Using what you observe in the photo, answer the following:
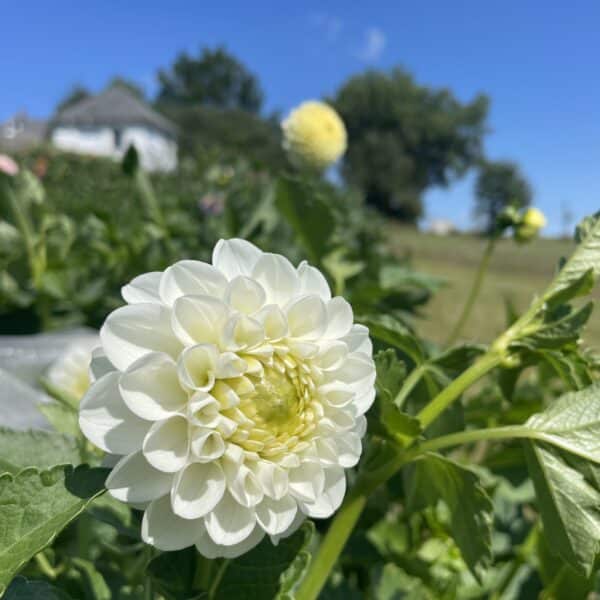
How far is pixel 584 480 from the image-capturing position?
609 millimetres

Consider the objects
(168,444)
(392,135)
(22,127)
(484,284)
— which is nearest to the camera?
(168,444)

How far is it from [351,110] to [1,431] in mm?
41903

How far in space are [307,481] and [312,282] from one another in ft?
0.51

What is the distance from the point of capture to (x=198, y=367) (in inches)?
20.5

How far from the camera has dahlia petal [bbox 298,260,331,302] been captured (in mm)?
Answer: 561

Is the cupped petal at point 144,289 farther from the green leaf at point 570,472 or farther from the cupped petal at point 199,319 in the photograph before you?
the green leaf at point 570,472

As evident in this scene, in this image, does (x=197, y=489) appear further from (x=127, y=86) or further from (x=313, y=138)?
(x=127, y=86)

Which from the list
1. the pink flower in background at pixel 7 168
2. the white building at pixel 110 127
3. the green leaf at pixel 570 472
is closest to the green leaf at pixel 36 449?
the green leaf at pixel 570 472

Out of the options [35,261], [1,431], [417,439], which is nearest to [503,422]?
[417,439]

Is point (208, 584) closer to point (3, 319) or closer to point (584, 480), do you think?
point (584, 480)

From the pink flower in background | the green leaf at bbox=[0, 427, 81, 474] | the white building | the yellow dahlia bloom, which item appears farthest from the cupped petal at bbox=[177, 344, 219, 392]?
the white building

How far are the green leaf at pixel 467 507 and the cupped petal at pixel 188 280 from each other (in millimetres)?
276

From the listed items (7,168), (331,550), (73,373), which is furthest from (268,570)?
(7,168)

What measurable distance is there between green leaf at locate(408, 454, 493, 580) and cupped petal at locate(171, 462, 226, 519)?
0.77 ft
